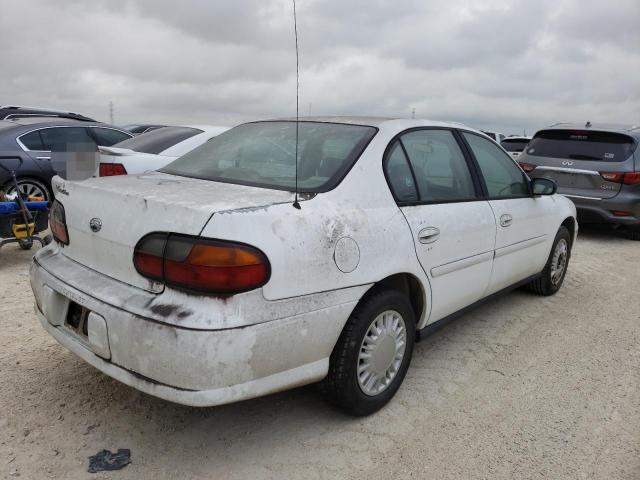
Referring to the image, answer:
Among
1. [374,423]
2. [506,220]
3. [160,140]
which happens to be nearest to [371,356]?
[374,423]

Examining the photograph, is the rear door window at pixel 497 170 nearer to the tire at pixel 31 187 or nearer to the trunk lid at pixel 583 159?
the trunk lid at pixel 583 159

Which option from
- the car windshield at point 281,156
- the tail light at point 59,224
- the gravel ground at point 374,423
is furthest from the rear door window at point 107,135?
the tail light at point 59,224

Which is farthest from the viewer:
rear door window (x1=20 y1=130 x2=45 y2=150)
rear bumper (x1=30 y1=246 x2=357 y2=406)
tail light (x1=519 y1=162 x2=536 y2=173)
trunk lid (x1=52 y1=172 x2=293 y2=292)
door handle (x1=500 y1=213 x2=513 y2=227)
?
tail light (x1=519 y1=162 x2=536 y2=173)

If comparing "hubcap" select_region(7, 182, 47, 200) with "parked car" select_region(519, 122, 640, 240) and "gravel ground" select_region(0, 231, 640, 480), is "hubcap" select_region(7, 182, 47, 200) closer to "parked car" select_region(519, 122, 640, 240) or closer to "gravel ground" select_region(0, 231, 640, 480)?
"gravel ground" select_region(0, 231, 640, 480)

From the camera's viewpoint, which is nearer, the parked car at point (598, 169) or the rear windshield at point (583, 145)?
the parked car at point (598, 169)

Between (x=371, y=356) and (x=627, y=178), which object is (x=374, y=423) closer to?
(x=371, y=356)

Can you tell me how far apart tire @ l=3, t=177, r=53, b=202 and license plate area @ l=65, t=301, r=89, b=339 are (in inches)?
214

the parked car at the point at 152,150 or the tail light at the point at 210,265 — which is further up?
the parked car at the point at 152,150

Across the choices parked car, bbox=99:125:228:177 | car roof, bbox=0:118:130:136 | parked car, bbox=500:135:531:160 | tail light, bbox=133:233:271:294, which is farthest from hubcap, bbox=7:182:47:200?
parked car, bbox=500:135:531:160

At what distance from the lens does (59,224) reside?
106 inches

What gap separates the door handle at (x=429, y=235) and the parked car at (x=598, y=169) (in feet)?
17.7

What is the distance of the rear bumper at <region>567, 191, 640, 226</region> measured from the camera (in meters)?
7.13

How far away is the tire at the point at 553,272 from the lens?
15.1ft

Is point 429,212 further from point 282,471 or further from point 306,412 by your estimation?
point 282,471
